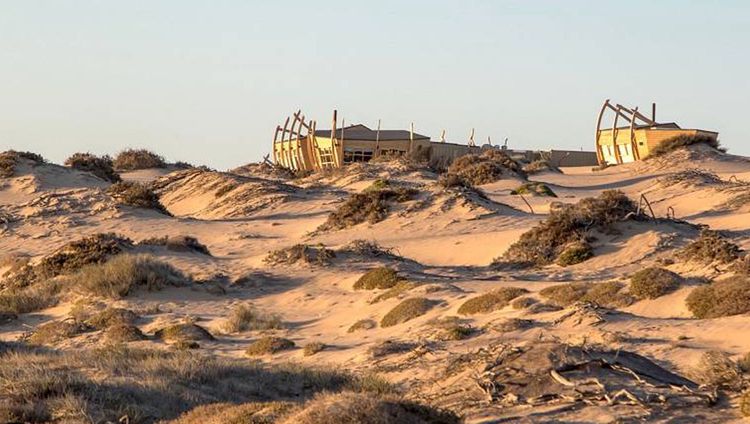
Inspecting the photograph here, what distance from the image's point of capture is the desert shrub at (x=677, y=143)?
58.6m

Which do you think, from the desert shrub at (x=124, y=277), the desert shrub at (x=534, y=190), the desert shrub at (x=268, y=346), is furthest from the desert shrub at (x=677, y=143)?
the desert shrub at (x=268, y=346)

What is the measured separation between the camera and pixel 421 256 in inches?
1361

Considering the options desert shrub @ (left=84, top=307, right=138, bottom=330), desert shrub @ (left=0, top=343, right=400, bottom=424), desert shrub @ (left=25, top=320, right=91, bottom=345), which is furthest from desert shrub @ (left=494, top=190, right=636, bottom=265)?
desert shrub @ (left=0, top=343, right=400, bottom=424)

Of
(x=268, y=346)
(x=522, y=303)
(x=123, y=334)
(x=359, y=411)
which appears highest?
(x=359, y=411)

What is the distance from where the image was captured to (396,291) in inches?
1006

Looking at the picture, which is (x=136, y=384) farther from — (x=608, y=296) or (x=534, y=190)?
(x=534, y=190)

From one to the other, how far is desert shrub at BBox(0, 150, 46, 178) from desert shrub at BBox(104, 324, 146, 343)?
81.7ft

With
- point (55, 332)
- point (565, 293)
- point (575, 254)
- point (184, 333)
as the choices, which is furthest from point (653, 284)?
point (55, 332)

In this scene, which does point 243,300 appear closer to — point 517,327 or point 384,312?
point 384,312

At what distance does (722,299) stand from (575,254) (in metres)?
10.1

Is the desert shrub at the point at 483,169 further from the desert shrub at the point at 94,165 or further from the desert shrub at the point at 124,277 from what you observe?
the desert shrub at the point at 124,277

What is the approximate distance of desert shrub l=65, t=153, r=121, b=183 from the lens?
52.6 meters

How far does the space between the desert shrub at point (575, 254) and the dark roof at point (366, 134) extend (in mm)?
36810

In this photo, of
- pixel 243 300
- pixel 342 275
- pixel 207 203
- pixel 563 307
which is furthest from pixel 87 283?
pixel 207 203
